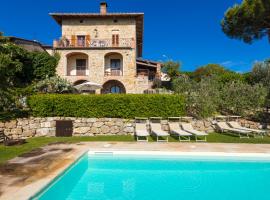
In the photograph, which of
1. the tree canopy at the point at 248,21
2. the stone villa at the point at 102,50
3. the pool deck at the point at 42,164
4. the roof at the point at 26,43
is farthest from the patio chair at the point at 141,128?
the roof at the point at 26,43

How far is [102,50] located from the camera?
26297mm

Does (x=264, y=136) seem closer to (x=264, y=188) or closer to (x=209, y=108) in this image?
(x=209, y=108)

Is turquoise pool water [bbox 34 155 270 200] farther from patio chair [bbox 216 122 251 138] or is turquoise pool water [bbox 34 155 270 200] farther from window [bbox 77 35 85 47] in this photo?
window [bbox 77 35 85 47]

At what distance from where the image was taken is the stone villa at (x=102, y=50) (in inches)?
1032

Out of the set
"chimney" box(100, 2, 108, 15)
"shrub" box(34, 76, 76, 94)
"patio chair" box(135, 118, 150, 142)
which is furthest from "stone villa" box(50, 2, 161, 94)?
"patio chair" box(135, 118, 150, 142)

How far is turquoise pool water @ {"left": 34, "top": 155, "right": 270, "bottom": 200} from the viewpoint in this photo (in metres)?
6.01

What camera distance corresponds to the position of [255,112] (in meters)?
17.2

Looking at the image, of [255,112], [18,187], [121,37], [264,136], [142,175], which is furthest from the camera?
[121,37]

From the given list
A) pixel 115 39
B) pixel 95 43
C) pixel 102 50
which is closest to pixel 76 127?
pixel 102 50

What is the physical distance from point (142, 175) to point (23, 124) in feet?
28.5

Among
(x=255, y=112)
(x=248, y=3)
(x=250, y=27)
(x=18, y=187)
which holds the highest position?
(x=248, y=3)

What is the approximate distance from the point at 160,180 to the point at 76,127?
8027 millimetres

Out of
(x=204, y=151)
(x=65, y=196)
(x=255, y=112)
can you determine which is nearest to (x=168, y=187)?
(x=65, y=196)

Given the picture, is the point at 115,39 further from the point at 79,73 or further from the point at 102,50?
the point at 79,73
